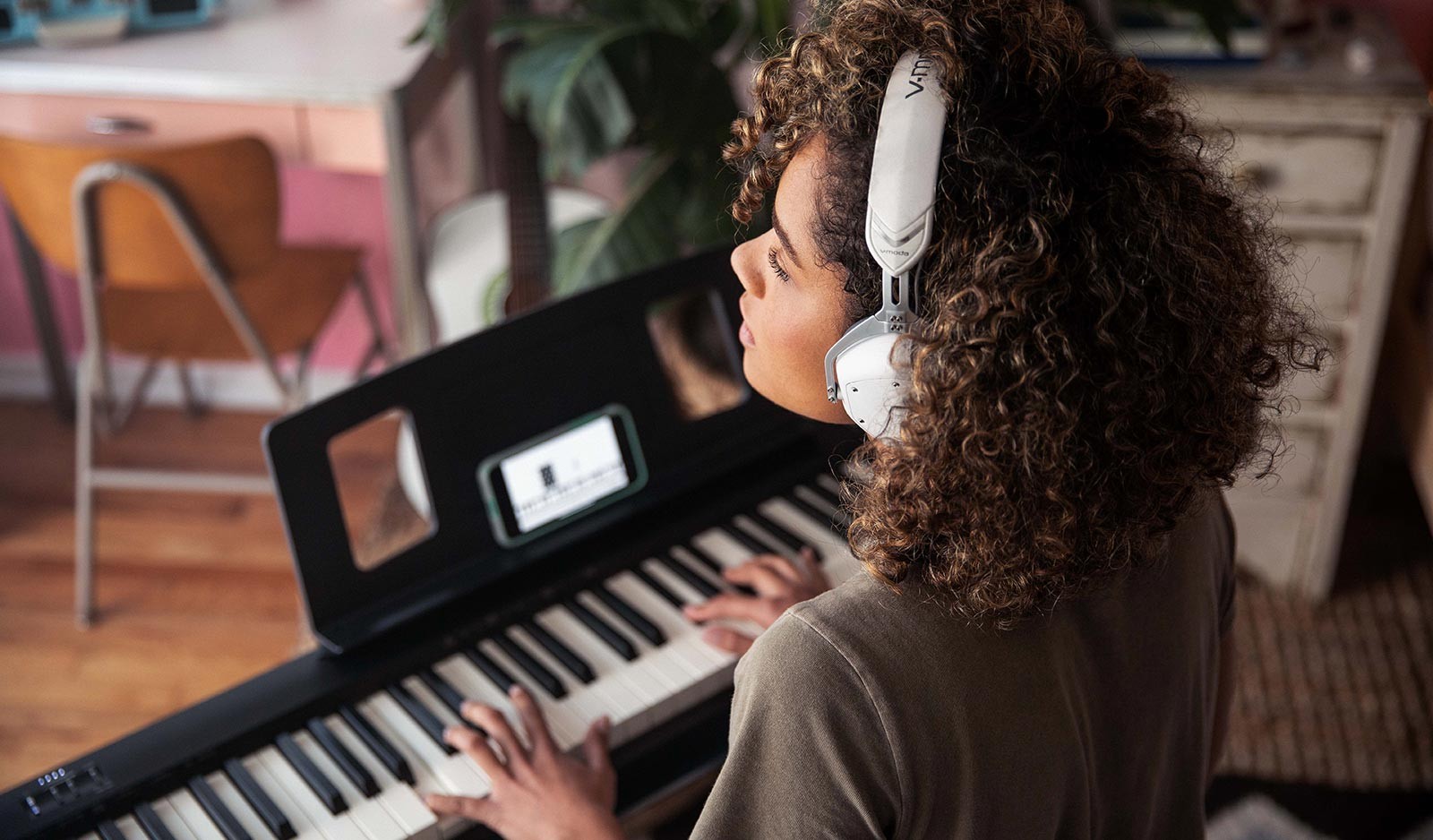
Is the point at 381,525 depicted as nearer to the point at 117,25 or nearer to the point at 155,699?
the point at 155,699

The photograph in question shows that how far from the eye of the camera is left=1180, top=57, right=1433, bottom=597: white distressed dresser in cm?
195

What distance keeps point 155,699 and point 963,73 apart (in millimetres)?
1898

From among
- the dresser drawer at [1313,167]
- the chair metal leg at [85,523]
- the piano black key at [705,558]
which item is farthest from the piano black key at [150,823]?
the dresser drawer at [1313,167]

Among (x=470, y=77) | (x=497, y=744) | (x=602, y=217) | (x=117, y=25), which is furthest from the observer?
(x=470, y=77)

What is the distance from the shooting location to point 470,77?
260 cm

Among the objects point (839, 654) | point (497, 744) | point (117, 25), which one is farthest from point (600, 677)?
point (117, 25)

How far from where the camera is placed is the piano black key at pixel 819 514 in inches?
53.2

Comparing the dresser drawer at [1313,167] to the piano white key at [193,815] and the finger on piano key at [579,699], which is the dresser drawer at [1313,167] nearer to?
the finger on piano key at [579,699]

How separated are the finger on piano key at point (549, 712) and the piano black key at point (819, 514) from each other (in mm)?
345

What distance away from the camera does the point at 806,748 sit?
79 cm

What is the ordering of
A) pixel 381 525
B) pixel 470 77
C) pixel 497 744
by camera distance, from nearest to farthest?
pixel 497 744 → pixel 381 525 → pixel 470 77

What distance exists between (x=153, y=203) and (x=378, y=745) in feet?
3.96

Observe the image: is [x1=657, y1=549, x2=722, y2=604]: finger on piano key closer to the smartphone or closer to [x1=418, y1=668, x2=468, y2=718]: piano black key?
the smartphone

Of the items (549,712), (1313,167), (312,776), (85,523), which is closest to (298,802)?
(312,776)
